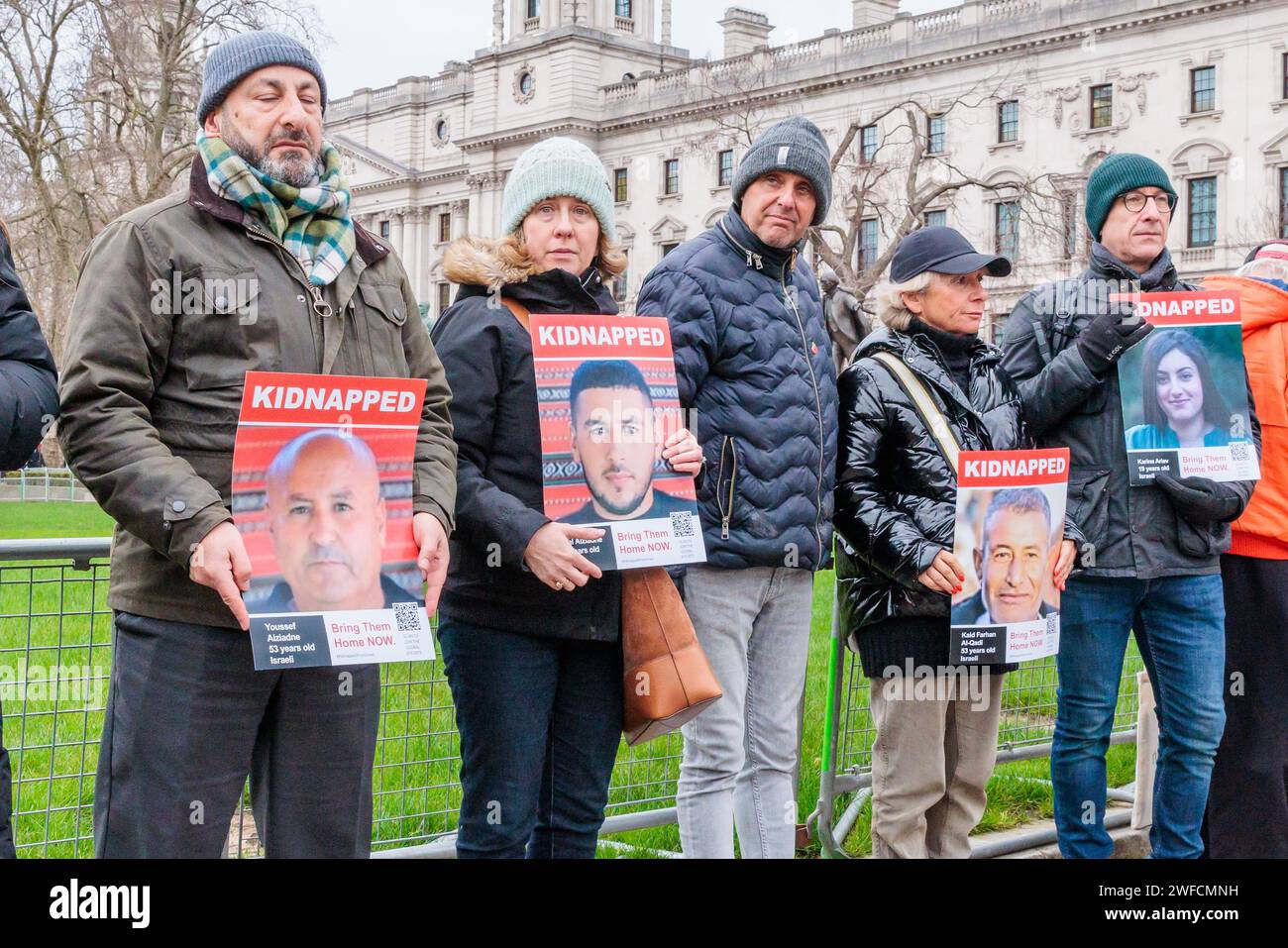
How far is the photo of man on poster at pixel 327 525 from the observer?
2963 millimetres

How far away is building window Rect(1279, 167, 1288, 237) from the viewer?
40.6 m

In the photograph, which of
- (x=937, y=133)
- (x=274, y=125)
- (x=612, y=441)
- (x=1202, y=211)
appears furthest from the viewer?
(x=937, y=133)

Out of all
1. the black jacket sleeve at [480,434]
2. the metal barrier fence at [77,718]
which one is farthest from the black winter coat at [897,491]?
the metal barrier fence at [77,718]

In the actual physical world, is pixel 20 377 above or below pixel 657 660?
above

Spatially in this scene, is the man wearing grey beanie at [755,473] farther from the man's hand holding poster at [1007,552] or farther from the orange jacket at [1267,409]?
the orange jacket at [1267,409]

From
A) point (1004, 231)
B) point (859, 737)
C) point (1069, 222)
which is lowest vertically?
point (859, 737)

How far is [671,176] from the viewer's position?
6166cm

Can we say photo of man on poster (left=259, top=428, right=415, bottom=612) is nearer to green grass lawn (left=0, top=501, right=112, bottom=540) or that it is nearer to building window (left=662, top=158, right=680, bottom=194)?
green grass lawn (left=0, top=501, right=112, bottom=540)

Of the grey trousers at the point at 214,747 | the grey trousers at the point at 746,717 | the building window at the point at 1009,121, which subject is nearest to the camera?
the grey trousers at the point at 214,747

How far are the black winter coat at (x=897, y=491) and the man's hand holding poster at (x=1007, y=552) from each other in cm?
10

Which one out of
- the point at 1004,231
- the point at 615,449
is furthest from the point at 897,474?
the point at 1004,231

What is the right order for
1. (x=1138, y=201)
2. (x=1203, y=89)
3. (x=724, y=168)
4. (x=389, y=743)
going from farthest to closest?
(x=724, y=168), (x=1203, y=89), (x=1138, y=201), (x=389, y=743)

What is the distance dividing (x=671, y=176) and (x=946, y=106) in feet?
51.6

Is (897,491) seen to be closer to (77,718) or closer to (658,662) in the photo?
(658,662)
